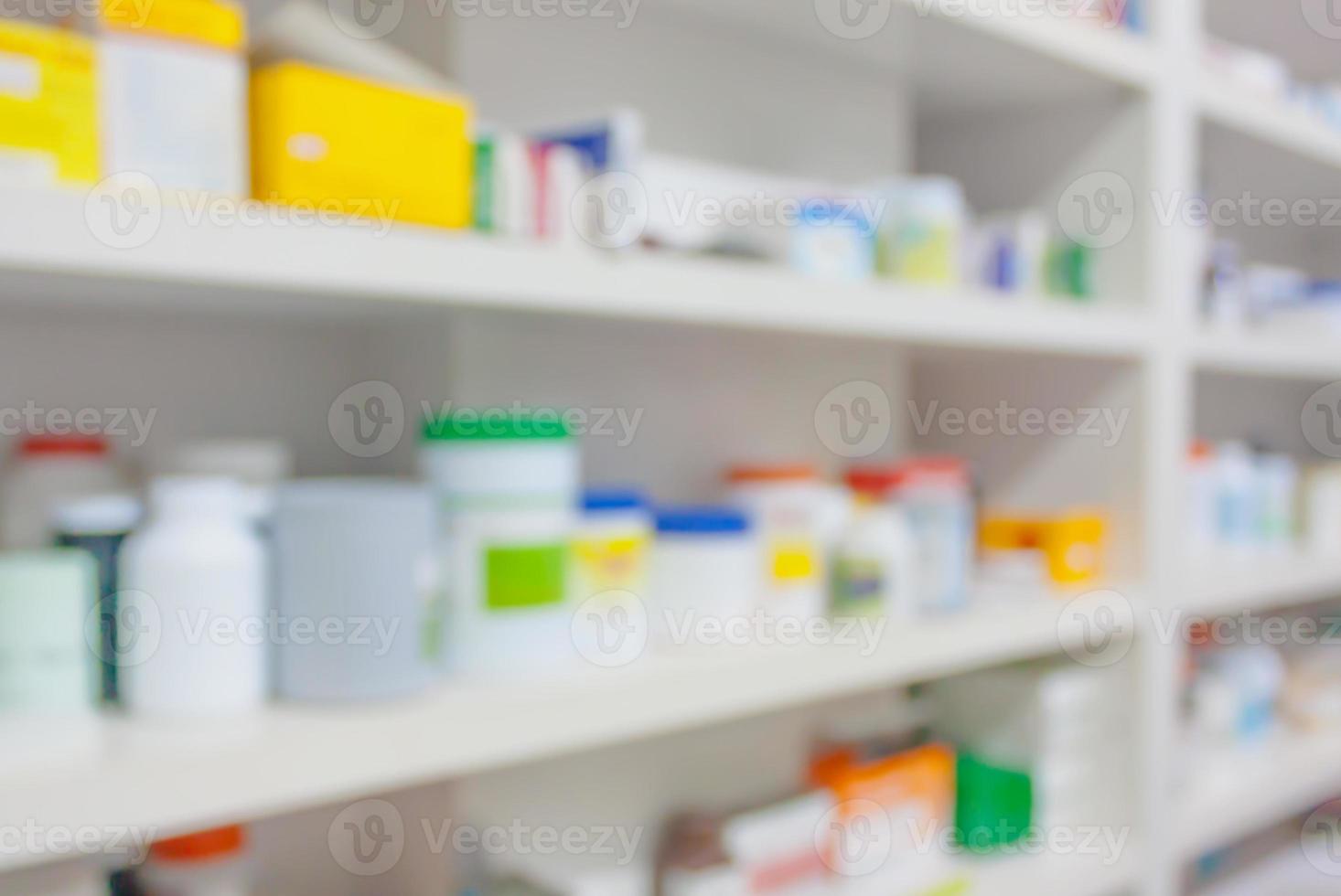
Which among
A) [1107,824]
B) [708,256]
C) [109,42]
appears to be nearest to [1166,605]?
[1107,824]

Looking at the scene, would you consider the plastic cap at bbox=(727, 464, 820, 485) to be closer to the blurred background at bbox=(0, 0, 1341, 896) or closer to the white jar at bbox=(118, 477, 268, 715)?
the blurred background at bbox=(0, 0, 1341, 896)

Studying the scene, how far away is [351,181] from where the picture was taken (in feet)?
2.34

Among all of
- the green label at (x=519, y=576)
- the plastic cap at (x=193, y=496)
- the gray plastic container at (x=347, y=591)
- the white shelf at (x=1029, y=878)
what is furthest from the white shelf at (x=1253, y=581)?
the plastic cap at (x=193, y=496)

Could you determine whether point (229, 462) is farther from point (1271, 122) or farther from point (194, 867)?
point (1271, 122)

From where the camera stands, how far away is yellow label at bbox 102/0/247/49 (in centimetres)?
64

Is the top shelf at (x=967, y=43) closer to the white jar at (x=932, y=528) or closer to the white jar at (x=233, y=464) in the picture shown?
the white jar at (x=932, y=528)

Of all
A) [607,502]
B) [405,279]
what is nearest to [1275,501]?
[607,502]

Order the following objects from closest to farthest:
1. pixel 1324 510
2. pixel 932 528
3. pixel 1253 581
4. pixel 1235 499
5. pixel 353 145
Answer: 1. pixel 353 145
2. pixel 932 528
3. pixel 1253 581
4. pixel 1235 499
5. pixel 1324 510

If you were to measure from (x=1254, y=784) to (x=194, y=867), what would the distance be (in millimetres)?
1395

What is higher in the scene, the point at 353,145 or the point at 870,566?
the point at 353,145

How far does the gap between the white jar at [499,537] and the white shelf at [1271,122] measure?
1067 mm

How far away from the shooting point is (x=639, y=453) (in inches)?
44.2

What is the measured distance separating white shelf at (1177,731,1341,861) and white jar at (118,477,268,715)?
123 cm

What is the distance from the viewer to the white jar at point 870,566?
1.07m
